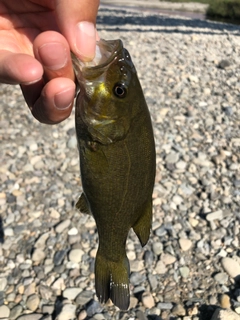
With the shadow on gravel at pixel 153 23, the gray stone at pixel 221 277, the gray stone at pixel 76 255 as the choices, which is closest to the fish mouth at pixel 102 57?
the gray stone at pixel 76 255

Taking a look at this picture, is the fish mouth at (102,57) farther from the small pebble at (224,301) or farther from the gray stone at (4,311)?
the small pebble at (224,301)

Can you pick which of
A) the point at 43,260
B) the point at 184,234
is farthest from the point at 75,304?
the point at 184,234

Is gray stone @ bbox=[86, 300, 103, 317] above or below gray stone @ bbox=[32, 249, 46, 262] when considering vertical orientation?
above

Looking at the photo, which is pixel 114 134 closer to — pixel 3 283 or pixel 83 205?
pixel 83 205

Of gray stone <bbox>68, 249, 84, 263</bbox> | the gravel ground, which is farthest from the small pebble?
gray stone <bbox>68, 249, 84, 263</bbox>

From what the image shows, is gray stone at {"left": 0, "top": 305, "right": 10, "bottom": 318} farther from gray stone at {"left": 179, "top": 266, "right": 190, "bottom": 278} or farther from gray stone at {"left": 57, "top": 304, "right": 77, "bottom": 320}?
gray stone at {"left": 179, "top": 266, "right": 190, "bottom": 278}

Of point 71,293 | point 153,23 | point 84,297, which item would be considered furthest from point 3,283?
point 153,23

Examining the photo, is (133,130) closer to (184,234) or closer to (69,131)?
(184,234)
